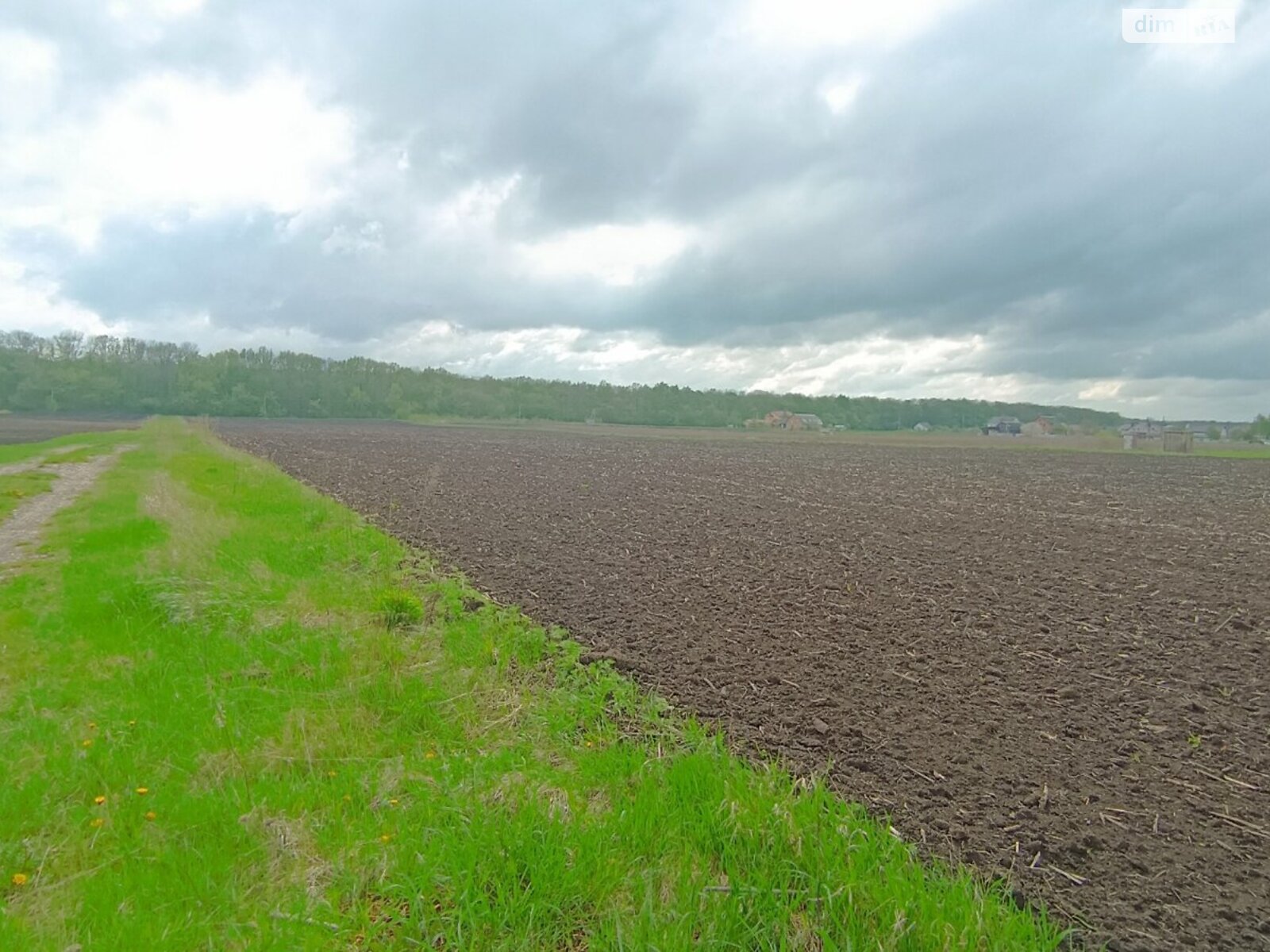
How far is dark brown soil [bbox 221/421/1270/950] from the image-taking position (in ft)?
12.3

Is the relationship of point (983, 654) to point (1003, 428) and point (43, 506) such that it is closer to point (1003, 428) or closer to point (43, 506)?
point (43, 506)

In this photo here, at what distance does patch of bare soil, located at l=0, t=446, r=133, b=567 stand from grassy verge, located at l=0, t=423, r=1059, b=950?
5.30 m

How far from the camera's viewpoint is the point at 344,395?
121m

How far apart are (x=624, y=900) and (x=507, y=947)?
0.56 m

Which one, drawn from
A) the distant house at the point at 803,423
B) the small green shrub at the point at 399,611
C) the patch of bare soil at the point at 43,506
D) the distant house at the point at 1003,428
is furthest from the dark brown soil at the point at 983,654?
the distant house at the point at 1003,428

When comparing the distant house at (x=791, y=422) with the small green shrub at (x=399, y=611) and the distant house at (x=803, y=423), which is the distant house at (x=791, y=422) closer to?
the distant house at (x=803, y=423)

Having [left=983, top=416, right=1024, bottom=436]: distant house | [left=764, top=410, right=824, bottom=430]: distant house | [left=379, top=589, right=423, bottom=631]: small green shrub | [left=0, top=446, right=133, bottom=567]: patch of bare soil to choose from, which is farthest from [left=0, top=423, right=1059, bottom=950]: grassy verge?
[left=983, top=416, right=1024, bottom=436]: distant house

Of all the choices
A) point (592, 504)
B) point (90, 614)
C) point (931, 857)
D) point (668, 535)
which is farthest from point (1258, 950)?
point (592, 504)

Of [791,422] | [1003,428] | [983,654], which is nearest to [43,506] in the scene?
[983,654]

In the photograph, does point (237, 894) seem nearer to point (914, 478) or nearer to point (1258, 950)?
point (1258, 950)

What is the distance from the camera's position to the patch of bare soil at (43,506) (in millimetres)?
11258

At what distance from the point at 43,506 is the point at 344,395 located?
112 metres

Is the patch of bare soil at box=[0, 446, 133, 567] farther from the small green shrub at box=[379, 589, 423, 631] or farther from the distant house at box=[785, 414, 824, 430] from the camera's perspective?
the distant house at box=[785, 414, 824, 430]

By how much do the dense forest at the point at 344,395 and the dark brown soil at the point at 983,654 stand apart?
4268 inches
